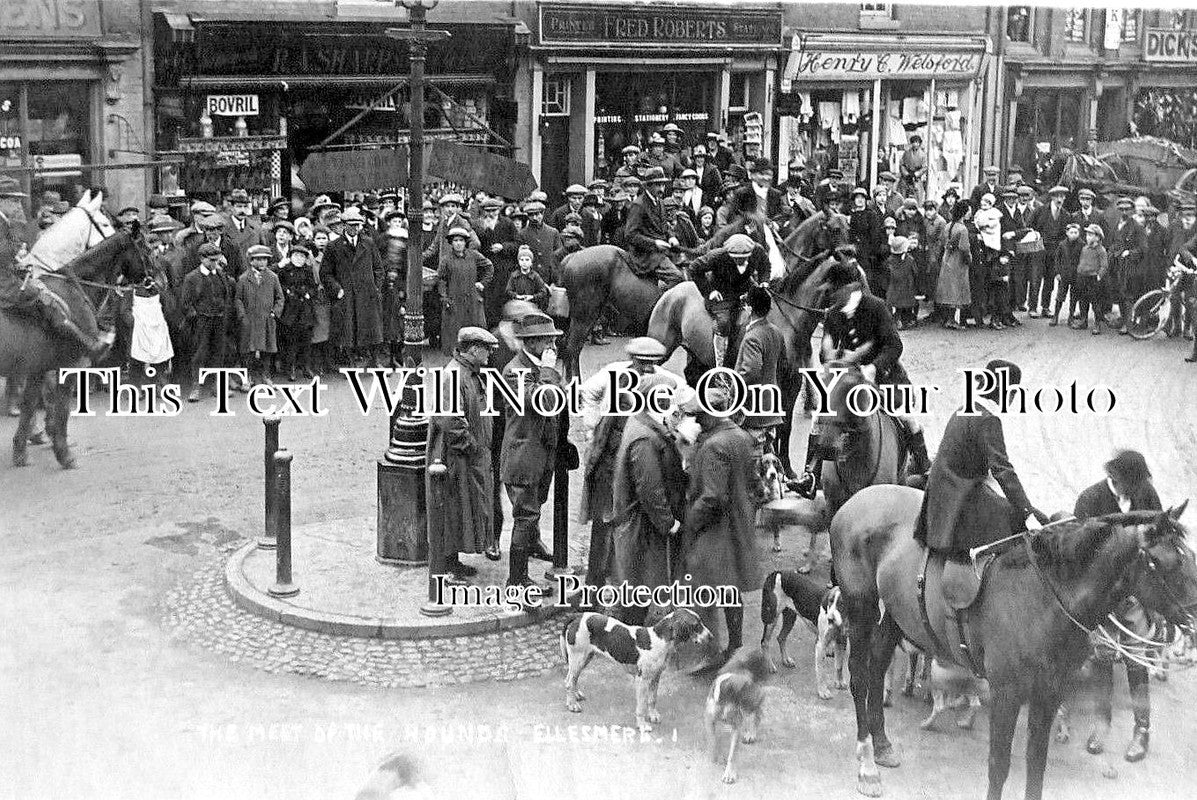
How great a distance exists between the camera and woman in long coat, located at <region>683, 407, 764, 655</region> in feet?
28.9

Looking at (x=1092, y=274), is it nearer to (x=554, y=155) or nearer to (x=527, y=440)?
(x=554, y=155)

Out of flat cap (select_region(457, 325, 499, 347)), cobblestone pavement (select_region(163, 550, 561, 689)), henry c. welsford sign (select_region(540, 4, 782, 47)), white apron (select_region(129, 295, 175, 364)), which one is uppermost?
henry c. welsford sign (select_region(540, 4, 782, 47))

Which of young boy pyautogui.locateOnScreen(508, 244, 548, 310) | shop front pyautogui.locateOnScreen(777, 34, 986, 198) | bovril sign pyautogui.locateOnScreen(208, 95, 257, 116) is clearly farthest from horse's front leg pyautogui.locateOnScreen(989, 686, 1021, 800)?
bovril sign pyautogui.locateOnScreen(208, 95, 257, 116)

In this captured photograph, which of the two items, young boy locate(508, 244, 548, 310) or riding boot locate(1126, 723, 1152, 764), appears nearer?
riding boot locate(1126, 723, 1152, 764)

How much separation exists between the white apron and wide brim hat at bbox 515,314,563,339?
6.07 meters

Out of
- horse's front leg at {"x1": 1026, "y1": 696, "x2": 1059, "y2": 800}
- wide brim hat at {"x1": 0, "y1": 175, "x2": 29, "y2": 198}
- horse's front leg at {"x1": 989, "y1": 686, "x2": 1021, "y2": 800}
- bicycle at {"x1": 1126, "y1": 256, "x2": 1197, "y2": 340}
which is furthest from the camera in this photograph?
bicycle at {"x1": 1126, "y1": 256, "x2": 1197, "y2": 340}

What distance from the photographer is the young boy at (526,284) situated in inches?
640

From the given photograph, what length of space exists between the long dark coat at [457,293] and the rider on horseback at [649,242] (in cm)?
258

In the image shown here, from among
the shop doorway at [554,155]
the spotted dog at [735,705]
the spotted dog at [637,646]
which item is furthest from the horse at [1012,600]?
the shop doorway at [554,155]

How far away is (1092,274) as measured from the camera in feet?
57.1

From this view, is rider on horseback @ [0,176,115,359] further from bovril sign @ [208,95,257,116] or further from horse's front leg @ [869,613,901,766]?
horse's front leg @ [869,613,901,766]

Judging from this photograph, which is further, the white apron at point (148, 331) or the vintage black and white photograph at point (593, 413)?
the white apron at point (148, 331)

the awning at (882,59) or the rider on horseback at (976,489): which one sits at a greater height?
the awning at (882,59)

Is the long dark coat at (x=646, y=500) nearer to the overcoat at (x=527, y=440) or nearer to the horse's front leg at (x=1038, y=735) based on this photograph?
the overcoat at (x=527, y=440)
